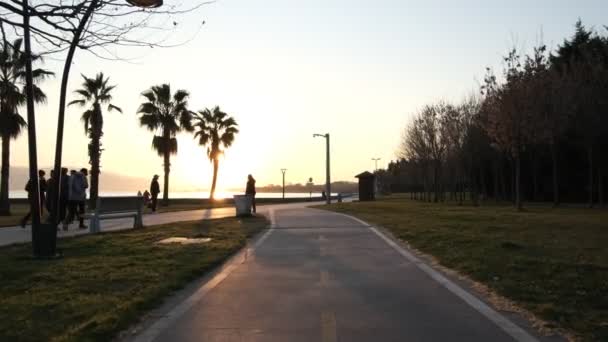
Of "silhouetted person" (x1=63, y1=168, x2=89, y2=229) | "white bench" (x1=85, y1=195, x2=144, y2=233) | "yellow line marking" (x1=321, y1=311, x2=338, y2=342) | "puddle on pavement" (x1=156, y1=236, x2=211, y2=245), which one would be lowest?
"yellow line marking" (x1=321, y1=311, x2=338, y2=342)

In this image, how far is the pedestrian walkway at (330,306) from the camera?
6.32 metres

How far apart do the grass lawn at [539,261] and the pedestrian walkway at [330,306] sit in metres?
0.61

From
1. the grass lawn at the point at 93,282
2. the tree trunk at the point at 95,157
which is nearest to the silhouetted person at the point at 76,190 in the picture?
the grass lawn at the point at 93,282

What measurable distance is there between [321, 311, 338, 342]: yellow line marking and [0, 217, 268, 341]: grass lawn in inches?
81.3

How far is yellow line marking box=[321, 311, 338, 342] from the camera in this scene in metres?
6.14

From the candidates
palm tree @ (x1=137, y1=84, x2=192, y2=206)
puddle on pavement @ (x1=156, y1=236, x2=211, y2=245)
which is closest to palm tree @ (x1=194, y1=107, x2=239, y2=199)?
palm tree @ (x1=137, y1=84, x2=192, y2=206)

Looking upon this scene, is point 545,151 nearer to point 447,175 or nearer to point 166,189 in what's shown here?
point 447,175

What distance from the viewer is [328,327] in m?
6.60

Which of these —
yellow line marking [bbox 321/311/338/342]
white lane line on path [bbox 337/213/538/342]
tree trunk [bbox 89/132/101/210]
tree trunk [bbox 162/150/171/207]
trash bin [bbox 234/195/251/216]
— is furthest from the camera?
tree trunk [bbox 162/150/171/207]

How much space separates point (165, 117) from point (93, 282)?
1592 inches

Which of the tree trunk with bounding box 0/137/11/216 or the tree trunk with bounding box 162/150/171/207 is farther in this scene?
the tree trunk with bounding box 162/150/171/207

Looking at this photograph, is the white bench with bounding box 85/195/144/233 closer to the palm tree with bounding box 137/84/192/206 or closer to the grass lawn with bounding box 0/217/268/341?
the grass lawn with bounding box 0/217/268/341

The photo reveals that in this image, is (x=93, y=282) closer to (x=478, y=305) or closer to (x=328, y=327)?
(x=328, y=327)

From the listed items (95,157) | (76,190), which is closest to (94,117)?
(95,157)
